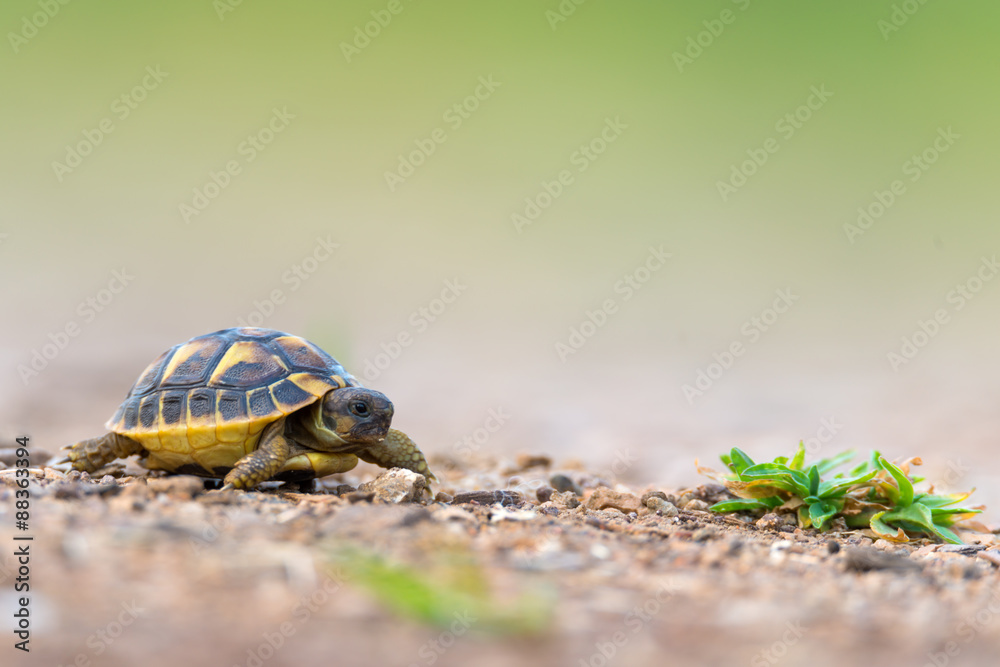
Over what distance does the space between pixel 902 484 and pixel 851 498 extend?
25 centimetres

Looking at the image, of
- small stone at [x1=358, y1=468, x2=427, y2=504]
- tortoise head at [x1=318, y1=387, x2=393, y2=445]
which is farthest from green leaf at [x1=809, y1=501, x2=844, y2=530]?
tortoise head at [x1=318, y1=387, x2=393, y2=445]

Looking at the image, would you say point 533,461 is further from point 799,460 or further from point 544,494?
point 799,460

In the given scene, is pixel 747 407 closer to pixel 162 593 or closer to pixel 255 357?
pixel 255 357

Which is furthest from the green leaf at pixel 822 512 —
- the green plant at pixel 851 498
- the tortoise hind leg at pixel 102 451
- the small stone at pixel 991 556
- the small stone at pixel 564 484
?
the tortoise hind leg at pixel 102 451

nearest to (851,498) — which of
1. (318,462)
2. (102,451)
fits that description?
(318,462)

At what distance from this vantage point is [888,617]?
6.57 feet

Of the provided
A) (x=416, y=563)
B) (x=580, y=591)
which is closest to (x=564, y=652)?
(x=580, y=591)

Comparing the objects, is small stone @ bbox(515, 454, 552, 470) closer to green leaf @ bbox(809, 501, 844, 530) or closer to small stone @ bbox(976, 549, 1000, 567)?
green leaf @ bbox(809, 501, 844, 530)

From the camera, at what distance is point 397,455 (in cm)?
424

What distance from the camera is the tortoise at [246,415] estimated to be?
3668mm

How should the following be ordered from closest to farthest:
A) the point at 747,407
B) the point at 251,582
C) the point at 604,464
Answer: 1. the point at 251,582
2. the point at 604,464
3. the point at 747,407

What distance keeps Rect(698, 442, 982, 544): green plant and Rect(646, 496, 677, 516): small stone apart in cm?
27

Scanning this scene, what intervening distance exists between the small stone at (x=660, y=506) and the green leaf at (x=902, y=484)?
3.41 feet

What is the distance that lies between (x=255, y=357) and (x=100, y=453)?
1.03m
